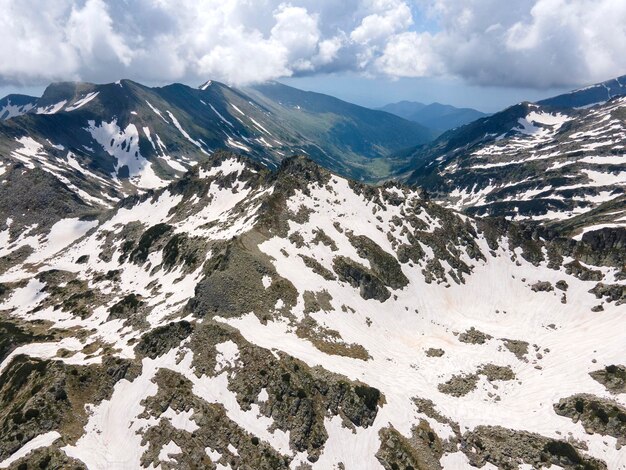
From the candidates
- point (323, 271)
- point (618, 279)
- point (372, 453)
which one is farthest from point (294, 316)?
point (618, 279)

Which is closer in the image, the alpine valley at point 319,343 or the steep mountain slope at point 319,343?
the alpine valley at point 319,343

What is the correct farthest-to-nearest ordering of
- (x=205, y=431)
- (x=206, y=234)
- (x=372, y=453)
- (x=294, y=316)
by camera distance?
(x=206, y=234) → (x=294, y=316) → (x=372, y=453) → (x=205, y=431)

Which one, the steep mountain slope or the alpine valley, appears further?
the steep mountain slope

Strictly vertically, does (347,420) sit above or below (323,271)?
below

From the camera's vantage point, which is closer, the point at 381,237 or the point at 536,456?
the point at 536,456

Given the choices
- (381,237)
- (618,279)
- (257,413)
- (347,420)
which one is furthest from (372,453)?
(618,279)

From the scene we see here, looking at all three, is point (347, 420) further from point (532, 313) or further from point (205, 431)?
point (532, 313)

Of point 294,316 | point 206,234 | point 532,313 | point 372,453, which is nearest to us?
point 372,453

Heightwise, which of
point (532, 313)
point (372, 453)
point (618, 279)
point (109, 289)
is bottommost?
point (372, 453)
